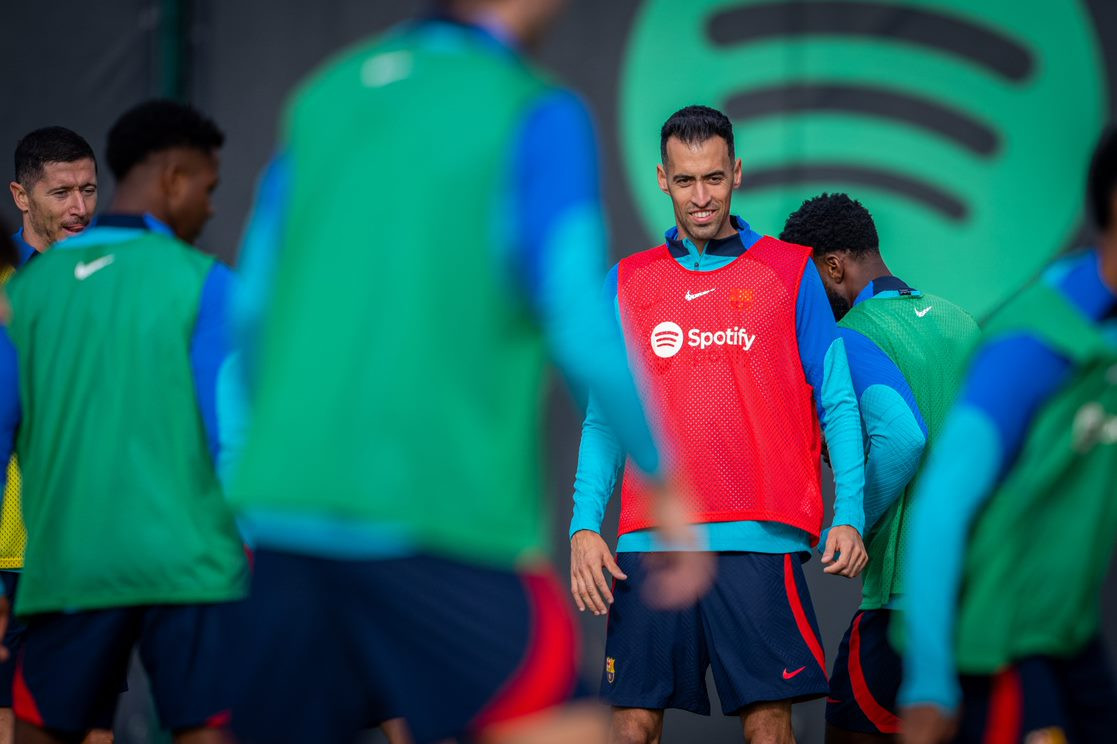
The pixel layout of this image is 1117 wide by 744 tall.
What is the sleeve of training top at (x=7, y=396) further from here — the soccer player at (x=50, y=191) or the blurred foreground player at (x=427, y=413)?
the soccer player at (x=50, y=191)

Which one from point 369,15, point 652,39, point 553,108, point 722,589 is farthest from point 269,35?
point 553,108

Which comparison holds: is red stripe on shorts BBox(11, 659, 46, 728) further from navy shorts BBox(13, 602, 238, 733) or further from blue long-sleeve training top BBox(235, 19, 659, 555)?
blue long-sleeve training top BBox(235, 19, 659, 555)

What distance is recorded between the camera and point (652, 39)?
5691mm

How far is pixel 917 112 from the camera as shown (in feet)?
18.4

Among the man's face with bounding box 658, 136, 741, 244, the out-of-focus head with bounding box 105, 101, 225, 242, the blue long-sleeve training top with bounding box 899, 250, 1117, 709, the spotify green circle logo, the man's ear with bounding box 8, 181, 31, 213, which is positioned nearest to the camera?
the blue long-sleeve training top with bounding box 899, 250, 1117, 709

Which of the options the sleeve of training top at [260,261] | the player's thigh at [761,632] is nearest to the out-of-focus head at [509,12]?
the sleeve of training top at [260,261]

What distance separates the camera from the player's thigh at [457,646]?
1737 millimetres

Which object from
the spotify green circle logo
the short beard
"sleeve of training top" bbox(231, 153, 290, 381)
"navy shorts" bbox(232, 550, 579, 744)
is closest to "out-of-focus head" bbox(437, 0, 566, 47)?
"sleeve of training top" bbox(231, 153, 290, 381)

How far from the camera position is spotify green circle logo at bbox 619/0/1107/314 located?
18.1 feet

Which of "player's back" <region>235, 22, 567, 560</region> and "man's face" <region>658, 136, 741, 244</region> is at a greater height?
"man's face" <region>658, 136, 741, 244</region>

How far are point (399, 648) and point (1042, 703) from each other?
3.18 feet

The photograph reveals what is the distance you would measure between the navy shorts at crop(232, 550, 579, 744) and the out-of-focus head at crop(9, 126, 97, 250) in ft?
10.0

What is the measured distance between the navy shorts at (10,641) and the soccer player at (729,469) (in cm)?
172

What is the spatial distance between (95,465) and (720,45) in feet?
11.8
